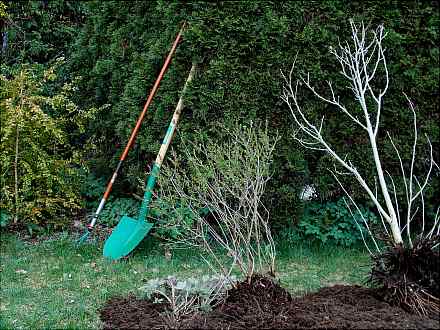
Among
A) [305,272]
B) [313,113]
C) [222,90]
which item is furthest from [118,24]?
[305,272]

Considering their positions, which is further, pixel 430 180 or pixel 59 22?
pixel 59 22

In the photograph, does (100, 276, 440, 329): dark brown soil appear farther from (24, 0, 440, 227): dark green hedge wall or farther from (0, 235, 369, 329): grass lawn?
(24, 0, 440, 227): dark green hedge wall

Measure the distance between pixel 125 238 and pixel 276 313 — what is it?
2.18m

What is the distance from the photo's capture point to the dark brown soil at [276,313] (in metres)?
3.46

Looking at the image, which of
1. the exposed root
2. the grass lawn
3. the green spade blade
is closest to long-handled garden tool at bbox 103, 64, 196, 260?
the green spade blade

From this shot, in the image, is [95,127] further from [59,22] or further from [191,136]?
[59,22]

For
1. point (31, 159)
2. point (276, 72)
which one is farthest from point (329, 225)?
point (31, 159)

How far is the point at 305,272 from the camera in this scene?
17.0ft

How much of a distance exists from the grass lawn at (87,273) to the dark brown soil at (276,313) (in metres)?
0.26

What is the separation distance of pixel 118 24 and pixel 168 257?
9.40 ft

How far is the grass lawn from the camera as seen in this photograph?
4086mm

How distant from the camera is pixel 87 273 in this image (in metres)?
5.03

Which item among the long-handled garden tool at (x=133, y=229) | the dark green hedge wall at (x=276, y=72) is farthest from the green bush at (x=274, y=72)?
the long-handled garden tool at (x=133, y=229)

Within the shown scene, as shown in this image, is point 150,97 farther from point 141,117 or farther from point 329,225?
point 329,225
